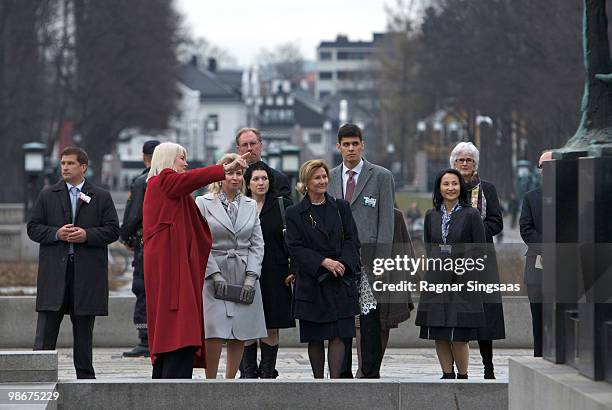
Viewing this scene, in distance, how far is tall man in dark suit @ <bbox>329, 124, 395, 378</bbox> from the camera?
45.0 feet

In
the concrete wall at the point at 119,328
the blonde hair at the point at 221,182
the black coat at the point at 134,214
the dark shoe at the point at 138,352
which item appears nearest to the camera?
the blonde hair at the point at 221,182

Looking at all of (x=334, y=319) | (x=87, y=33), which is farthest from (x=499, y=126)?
(x=334, y=319)

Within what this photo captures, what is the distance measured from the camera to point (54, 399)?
11.6m

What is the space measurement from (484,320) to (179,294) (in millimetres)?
2525

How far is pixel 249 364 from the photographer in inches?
573

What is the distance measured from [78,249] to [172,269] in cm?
144

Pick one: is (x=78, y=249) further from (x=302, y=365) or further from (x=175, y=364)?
(x=302, y=365)

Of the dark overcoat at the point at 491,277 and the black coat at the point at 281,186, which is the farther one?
the black coat at the point at 281,186

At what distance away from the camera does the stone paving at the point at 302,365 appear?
49.3 feet

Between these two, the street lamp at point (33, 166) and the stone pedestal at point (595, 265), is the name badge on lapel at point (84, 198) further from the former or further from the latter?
the street lamp at point (33, 166)

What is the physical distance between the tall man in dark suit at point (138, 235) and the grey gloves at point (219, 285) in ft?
9.17

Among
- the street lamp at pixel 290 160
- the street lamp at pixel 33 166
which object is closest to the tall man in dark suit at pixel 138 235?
the street lamp at pixel 290 160

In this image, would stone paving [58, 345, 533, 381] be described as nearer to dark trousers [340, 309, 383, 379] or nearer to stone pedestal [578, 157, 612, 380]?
dark trousers [340, 309, 383, 379]

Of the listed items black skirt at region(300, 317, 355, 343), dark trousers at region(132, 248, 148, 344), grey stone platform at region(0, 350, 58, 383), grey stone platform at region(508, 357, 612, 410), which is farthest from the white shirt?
grey stone platform at region(508, 357, 612, 410)
